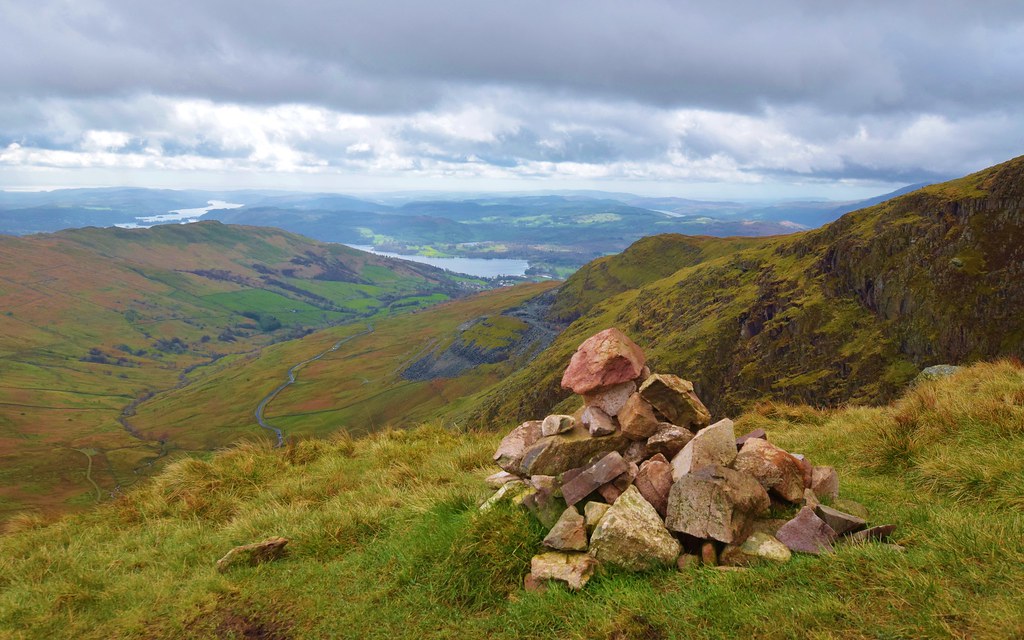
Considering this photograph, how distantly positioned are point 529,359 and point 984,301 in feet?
435

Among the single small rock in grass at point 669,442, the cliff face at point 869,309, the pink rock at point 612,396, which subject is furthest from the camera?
the cliff face at point 869,309

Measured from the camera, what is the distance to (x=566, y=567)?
8305 mm

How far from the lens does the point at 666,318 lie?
12281 cm

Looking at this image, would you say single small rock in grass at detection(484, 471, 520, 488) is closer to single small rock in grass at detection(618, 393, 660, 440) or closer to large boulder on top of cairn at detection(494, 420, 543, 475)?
large boulder on top of cairn at detection(494, 420, 543, 475)

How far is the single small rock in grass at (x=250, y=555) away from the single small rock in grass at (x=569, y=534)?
18.2 feet

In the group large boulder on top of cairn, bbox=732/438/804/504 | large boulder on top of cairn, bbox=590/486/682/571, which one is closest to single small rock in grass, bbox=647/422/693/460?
large boulder on top of cairn, bbox=732/438/804/504

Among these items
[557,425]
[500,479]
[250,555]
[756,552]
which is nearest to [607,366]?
[557,425]

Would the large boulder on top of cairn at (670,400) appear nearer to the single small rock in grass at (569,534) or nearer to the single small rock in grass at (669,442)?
the single small rock in grass at (669,442)

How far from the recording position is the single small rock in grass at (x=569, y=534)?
868cm

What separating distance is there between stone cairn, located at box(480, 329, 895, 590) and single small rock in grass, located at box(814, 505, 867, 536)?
0.05 ft

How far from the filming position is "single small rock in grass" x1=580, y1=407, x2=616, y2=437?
36.5 feet

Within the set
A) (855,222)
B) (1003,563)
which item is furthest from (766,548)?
(855,222)

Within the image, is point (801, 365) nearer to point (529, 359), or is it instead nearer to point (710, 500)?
point (710, 500)

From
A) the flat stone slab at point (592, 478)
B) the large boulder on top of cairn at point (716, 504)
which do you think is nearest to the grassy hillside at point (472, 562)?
the large boulder on top of cairn at point (716, 504)
